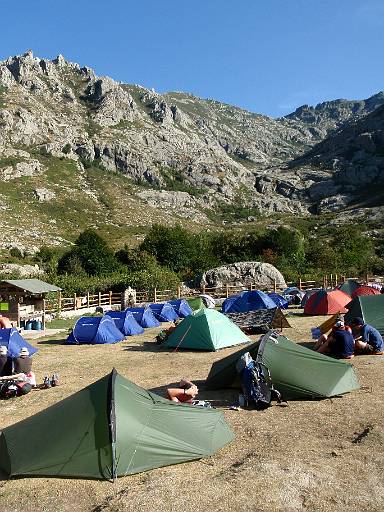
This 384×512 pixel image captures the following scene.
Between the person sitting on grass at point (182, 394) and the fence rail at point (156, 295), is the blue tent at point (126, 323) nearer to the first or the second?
the fence rail at point (156, 295)

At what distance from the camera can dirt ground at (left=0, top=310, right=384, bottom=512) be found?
5.71 m

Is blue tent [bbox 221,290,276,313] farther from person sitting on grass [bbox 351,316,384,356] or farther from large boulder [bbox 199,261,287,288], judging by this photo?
large boulder [bbox 199,261,287,288]

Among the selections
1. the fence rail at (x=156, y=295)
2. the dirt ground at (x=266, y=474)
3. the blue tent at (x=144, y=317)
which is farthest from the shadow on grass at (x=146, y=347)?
the fence rail at (x=156, y=295)

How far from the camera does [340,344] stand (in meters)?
13.4

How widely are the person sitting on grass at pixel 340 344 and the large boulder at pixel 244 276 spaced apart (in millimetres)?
30657

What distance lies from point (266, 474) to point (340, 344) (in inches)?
307

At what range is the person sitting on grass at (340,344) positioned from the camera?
1341 centimetres

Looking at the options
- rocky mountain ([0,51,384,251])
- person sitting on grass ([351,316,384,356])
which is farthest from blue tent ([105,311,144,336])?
rocky mountain ([0,51,384,251])

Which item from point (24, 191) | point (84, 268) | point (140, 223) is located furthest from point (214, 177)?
point (84, 268)

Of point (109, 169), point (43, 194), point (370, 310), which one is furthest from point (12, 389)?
point (109, 169)

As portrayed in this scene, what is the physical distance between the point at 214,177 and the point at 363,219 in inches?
2175

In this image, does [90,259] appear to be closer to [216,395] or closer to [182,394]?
[216,395]

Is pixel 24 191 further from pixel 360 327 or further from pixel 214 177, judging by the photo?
pixel 360 327

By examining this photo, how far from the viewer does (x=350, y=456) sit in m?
6.91
